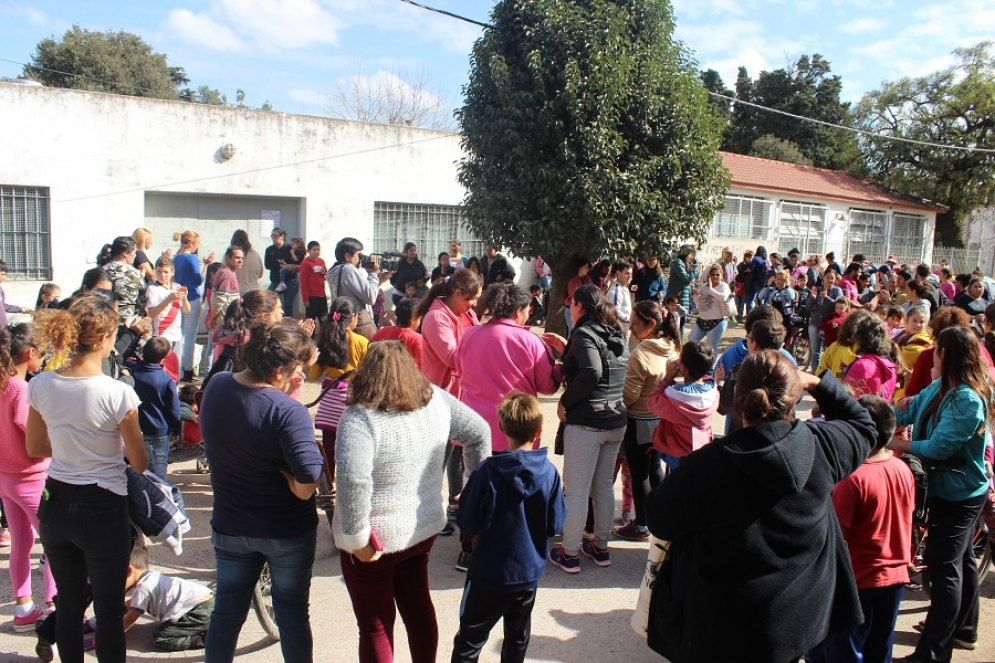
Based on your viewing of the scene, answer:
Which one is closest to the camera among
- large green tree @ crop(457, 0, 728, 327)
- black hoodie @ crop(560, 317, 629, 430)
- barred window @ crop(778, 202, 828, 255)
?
black hoodie @ crop(560, 317, 629, 430)

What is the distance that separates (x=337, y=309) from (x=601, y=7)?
672cm

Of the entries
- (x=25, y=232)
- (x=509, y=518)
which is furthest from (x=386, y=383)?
(x=25, y=232)

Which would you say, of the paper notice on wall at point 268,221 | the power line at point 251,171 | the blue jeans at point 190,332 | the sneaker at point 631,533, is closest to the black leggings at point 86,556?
the sneaker at point 631,533

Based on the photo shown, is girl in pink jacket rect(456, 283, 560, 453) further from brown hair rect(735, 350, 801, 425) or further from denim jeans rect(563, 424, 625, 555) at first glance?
brown hair rect(735, 350, 801, 425)

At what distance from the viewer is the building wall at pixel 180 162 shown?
11109 millimetres

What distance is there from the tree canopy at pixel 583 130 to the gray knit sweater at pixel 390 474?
290 inches

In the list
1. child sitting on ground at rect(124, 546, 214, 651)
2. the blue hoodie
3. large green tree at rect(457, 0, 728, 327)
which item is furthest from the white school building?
the blue hoodie

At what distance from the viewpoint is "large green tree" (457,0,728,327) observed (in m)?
9.96

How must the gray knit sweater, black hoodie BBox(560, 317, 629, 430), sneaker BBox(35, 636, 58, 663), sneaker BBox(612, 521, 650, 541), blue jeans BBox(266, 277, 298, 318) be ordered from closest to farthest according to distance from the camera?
the gray knit sweater → sneaker BBox(35, 636, 58, 663) → black hoodie BBox(560, 317, 629, 430) → sneaker BBox(612, 521, 650, 541) → blue jeans BBox(266, 277, 298, 318)

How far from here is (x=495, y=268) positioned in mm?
11062

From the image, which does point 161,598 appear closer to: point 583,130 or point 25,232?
point 583,130

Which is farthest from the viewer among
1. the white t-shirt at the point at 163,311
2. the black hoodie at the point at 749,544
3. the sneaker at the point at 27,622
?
the white t-shirt at the point at 163,311

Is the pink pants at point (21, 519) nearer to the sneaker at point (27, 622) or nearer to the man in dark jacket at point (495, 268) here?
the sneaker at point (27, 622)

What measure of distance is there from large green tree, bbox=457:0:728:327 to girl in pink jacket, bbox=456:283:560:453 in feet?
18.9
